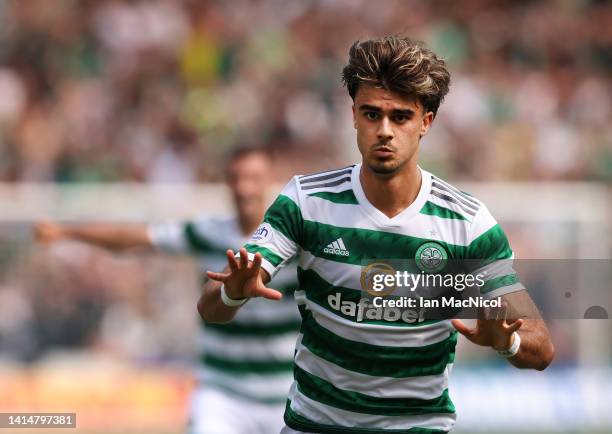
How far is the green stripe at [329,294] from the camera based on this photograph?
17.8ft

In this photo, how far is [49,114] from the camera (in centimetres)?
1628

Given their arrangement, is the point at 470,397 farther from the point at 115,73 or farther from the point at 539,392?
the point at 115,73

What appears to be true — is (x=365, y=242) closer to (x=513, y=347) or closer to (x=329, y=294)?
(x=329, y=294)

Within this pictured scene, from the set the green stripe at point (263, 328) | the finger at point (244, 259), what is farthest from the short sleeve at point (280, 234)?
the green stripe at point (263, 328)

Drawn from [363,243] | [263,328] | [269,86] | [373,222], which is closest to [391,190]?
[373,222]

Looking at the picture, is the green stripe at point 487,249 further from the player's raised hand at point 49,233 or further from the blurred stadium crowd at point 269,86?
the blurred stadium crowd at point 269,86

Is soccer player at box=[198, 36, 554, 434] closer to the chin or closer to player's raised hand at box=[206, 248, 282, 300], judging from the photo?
the chin

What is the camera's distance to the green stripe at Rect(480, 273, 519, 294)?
539 cm

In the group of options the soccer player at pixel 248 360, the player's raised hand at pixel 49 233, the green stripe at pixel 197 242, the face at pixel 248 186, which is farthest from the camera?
the player's raised hand at pixel 49 233

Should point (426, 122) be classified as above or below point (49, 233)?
above

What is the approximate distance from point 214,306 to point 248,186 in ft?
11.6

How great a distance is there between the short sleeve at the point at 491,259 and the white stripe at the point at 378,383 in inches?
19.0

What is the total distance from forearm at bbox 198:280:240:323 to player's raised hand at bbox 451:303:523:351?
100cm

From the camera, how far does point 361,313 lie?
543cm
